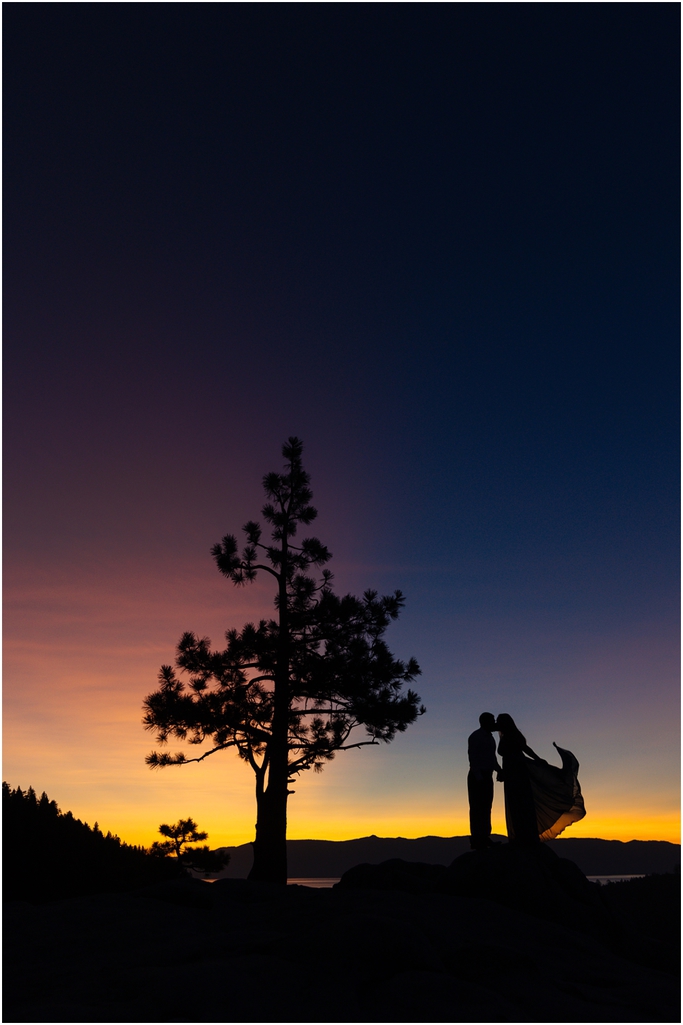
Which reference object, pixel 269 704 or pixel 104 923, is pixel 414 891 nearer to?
pixel 104 923

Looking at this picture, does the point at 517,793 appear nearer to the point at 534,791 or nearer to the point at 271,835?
the point at 534,791

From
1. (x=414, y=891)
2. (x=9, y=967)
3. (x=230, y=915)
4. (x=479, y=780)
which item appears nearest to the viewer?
(x=9, y=967)

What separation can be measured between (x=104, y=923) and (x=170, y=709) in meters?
8.51

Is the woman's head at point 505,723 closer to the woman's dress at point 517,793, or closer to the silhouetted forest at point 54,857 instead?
the woman's dress at point 517,793

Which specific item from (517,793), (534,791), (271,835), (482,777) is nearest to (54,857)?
(271,835)

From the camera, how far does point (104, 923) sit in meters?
6.95

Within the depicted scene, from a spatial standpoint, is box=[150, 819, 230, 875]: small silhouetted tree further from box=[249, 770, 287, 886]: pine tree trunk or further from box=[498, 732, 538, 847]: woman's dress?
box=[498, 732, 538, 847]: woman's dress

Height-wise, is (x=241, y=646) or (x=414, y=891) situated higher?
(x=241, y=646)

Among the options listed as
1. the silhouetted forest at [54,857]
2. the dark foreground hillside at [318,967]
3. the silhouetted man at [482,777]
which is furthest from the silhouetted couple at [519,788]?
the silhouetted forest at [54,857]

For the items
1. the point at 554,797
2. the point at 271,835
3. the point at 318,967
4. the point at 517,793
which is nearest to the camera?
the point at 318,967

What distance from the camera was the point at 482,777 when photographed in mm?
10922

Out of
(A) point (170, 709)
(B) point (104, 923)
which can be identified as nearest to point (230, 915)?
(B) point (104, 923)

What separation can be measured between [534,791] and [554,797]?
1.15 ft

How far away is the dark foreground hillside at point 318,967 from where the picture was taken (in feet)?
14.0
